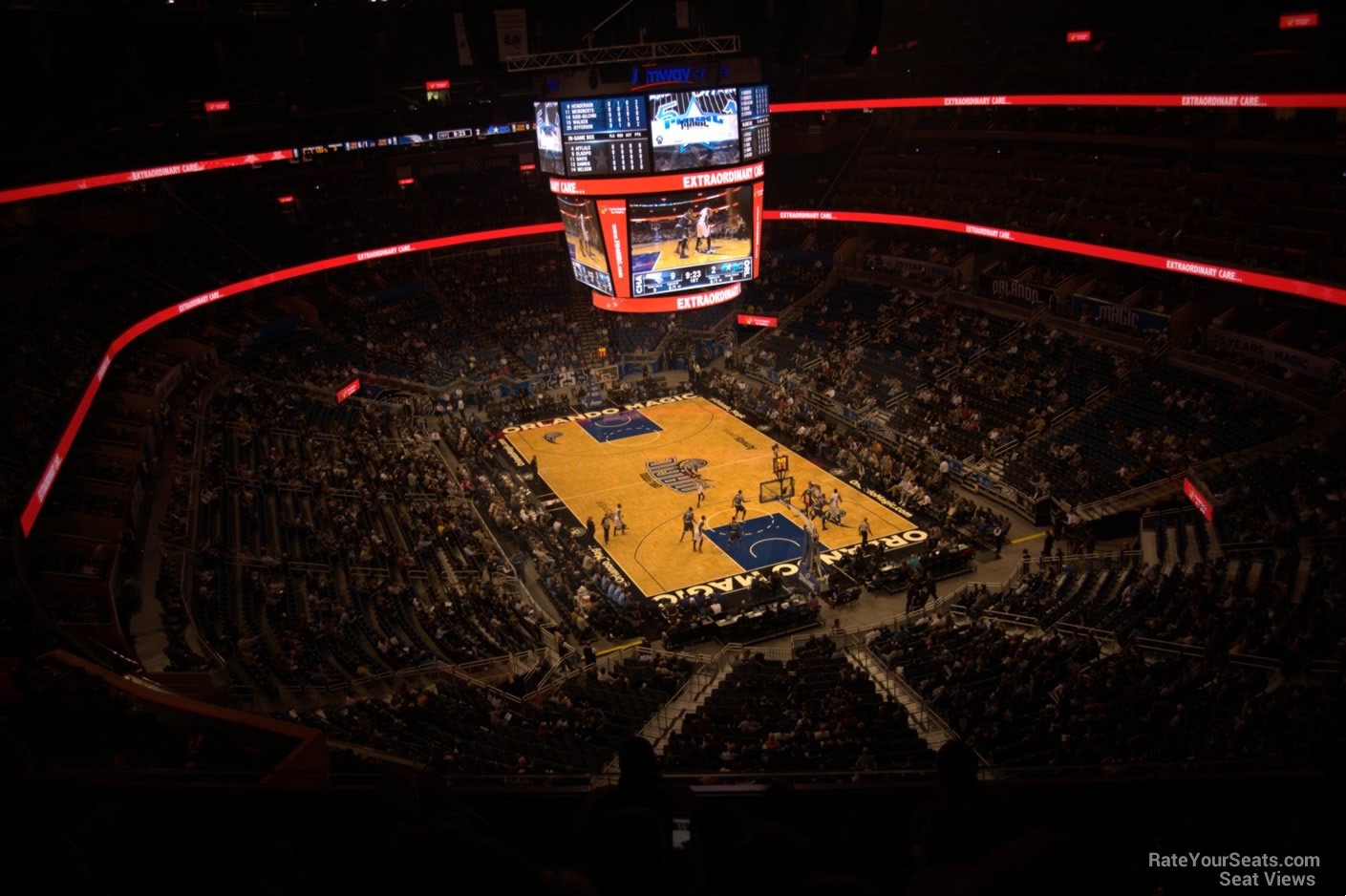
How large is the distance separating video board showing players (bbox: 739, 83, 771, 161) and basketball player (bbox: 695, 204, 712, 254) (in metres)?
2.09

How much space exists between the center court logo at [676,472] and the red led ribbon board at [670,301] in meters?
5.77

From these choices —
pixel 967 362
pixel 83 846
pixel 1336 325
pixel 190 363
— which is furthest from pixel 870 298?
pixel 83 846

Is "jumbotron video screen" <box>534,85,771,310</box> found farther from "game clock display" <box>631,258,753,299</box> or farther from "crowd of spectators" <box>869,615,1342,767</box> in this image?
"crowd of spectators" <box>869,615,1342,767</box>

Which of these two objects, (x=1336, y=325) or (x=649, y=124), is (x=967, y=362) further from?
→ (x=649, y=124)

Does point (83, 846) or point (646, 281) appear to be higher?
point (83, 846)

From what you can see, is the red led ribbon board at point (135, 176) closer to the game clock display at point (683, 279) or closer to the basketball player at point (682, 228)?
the game clock display at point (683, 279)

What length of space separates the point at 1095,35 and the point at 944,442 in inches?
852

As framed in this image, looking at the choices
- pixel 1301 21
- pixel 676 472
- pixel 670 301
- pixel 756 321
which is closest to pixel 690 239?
pixel 670 301

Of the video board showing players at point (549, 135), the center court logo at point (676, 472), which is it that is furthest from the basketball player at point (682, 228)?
the center court logo at point (676, 472)

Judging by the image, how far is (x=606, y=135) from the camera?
96.9ft

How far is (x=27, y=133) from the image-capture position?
3512cm

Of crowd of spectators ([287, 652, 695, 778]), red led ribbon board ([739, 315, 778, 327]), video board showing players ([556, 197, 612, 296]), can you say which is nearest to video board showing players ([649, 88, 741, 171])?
video board showing players ([556, 197, 612, 296])

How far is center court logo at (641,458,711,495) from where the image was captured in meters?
32.9

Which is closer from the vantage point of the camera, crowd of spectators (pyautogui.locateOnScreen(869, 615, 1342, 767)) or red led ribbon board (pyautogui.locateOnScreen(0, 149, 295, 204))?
crowd of spectators (pyautogui.locateOnScreen(869, 615, 1342, 767))
